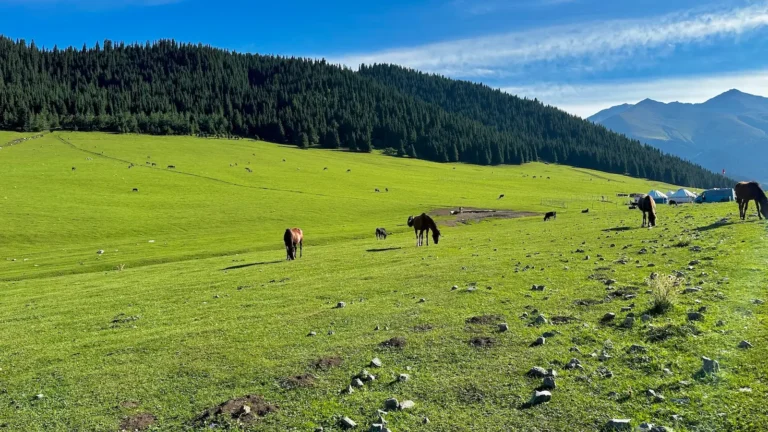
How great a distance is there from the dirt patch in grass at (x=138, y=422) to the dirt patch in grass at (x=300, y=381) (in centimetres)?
246

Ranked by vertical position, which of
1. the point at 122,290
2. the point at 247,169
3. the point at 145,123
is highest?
the point at 145,123

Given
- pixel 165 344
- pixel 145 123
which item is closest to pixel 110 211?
pixel 165 344

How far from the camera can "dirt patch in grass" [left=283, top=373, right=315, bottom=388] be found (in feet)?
30.6

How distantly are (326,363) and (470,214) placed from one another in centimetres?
6057

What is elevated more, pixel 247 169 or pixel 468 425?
pixel 247 169

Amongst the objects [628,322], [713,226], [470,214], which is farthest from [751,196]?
[470,214]

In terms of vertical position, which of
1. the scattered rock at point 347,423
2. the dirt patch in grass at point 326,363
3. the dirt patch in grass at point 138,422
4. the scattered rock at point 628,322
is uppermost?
the scattered rock at point 628,322

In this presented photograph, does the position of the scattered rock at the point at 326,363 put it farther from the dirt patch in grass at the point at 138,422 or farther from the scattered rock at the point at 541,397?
the scattered rock at the point at 541,397

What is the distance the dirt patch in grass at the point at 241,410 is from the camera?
8.28 metres

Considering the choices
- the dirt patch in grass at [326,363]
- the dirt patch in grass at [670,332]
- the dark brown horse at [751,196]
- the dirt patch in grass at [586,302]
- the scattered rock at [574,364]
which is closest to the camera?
the scattered rock at [574,364]

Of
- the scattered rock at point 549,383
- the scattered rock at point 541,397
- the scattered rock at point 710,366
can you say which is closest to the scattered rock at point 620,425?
the scattered rock at point 541,397

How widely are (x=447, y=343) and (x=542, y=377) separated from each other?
8.84 feet

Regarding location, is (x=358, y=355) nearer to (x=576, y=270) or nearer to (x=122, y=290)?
(x=576, y=270)

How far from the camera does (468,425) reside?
7.38 metres
